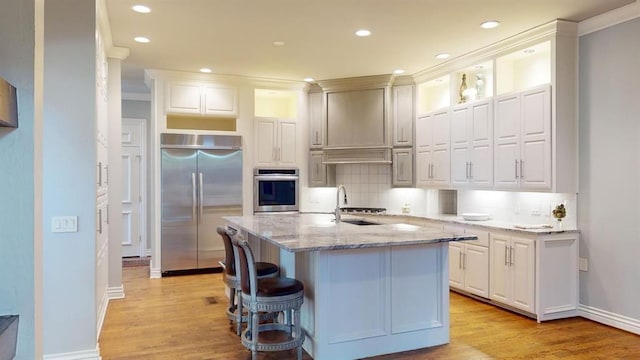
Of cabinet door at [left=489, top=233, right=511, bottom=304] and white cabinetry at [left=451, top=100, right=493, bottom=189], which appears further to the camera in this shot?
white cabinetry at [left=451, top=100, right=493, bottom=189]

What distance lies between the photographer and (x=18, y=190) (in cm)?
144

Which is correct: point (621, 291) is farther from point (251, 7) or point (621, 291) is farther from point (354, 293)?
point (251, 7)

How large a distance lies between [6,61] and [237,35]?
325 centimetres

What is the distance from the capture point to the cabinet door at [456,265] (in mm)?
4934

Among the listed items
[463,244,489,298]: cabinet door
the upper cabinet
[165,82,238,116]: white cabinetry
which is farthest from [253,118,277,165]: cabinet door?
[463,244,489,298]: cabinet door

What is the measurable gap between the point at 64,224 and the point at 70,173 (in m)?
0.35

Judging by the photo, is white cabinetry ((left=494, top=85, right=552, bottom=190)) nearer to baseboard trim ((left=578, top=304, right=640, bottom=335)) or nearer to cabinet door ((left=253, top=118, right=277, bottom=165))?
baseboard trim ((left=578, top=304, right=640, bottom=335))

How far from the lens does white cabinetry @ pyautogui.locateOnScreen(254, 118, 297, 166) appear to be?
6.50 m

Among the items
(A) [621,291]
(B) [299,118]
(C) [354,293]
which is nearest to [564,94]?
(A) [621,291]

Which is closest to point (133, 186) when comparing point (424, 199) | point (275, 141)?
point (275, 141)

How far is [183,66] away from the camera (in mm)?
5773

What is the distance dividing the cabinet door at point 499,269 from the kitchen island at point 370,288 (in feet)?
3.62

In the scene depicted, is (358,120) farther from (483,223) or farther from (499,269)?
(499,269)

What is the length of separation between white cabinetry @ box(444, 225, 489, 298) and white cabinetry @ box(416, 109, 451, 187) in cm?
87
